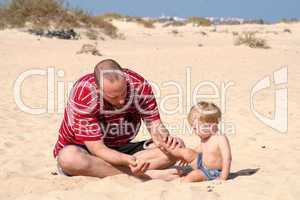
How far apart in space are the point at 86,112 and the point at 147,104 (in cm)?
52

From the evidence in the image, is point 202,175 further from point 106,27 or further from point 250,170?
point 106,27

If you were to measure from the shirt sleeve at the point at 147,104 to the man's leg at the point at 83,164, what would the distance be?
453 mm

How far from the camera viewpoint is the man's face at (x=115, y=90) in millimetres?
3961

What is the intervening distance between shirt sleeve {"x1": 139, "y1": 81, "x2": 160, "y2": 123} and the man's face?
0.29m

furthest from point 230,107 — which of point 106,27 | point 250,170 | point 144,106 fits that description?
point 106,27

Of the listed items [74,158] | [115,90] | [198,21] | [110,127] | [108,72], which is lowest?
[74,158]

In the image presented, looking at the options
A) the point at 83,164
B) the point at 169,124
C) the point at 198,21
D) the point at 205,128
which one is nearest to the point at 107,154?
the point at 83,164

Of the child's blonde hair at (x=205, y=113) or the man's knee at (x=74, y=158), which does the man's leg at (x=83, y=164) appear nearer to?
the man's knee at (x=74, y=158)

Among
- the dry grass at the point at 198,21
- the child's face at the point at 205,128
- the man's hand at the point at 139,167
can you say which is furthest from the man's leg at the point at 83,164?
the dry grass at the point at 198,21

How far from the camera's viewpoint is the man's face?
3.96 meters

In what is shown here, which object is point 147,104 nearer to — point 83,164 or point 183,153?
point 183,153

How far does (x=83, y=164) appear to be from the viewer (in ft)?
14.3

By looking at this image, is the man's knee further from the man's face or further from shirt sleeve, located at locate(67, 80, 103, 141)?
the man's face

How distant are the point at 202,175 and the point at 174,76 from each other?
749 centimetres
